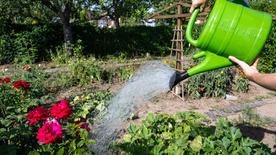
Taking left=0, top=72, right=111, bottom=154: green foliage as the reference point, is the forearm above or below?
above

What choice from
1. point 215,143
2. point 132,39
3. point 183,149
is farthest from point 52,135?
point 132,39

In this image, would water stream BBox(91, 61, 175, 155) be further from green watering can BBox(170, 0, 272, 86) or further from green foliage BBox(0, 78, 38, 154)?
green foliage BBox(0, 78, 38, 154)

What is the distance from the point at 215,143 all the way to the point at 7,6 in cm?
872

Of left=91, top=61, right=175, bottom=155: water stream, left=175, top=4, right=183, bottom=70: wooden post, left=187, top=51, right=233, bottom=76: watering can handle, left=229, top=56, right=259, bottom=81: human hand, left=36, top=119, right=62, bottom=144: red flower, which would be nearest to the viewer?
left=229, top=56, right=259, bottom=81: human hand

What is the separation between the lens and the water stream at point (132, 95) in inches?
99.6

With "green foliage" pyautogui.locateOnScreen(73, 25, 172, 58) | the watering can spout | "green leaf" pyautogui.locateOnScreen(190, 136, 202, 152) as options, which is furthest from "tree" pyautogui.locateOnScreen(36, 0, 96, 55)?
the watering can spout

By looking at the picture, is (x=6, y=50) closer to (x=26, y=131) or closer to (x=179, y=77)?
(x=26, y=131)

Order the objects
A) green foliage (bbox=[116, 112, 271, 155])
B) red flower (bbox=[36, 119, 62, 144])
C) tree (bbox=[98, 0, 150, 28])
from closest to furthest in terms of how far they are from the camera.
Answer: red flower (bbox=[36, 119, 62, 144]) → green foliage (bbox=[116, 112, 271, 155]) → tree (bbox=[98, 0, 150, 28])

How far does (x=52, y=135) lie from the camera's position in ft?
8.89

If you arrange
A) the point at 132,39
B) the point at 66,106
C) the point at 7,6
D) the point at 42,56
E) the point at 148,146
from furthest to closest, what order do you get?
the point at 132,39 → the point at 42,56 → the point at 7,6 → the point at 148,146 → the point at 66,106

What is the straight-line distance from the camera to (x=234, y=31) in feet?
6.80

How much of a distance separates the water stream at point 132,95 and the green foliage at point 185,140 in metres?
0.23

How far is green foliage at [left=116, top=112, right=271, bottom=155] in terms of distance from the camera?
313 centimetres

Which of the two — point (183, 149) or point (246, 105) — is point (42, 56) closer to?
point (246, 105)
